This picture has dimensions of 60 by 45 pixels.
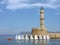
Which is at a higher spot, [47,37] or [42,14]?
[42,14]

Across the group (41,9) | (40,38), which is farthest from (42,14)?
(40,38)

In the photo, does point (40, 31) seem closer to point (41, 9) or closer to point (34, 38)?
point (34, 38)

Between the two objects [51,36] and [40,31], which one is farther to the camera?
[51,36]

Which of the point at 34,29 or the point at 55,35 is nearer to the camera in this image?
the point at 34,29

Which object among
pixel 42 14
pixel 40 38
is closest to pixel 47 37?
pixel 40 38

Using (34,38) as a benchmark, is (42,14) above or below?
above

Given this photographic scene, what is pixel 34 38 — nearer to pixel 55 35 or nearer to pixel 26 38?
pixel 26 38

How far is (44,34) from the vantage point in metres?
92.1

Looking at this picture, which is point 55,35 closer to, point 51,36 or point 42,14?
point 51,36

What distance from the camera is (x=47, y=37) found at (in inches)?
3740

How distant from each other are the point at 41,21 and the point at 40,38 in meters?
7.47

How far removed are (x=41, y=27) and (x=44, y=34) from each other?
135 inches

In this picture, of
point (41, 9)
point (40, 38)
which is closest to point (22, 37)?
point (40, 38)

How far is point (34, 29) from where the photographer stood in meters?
90.2
